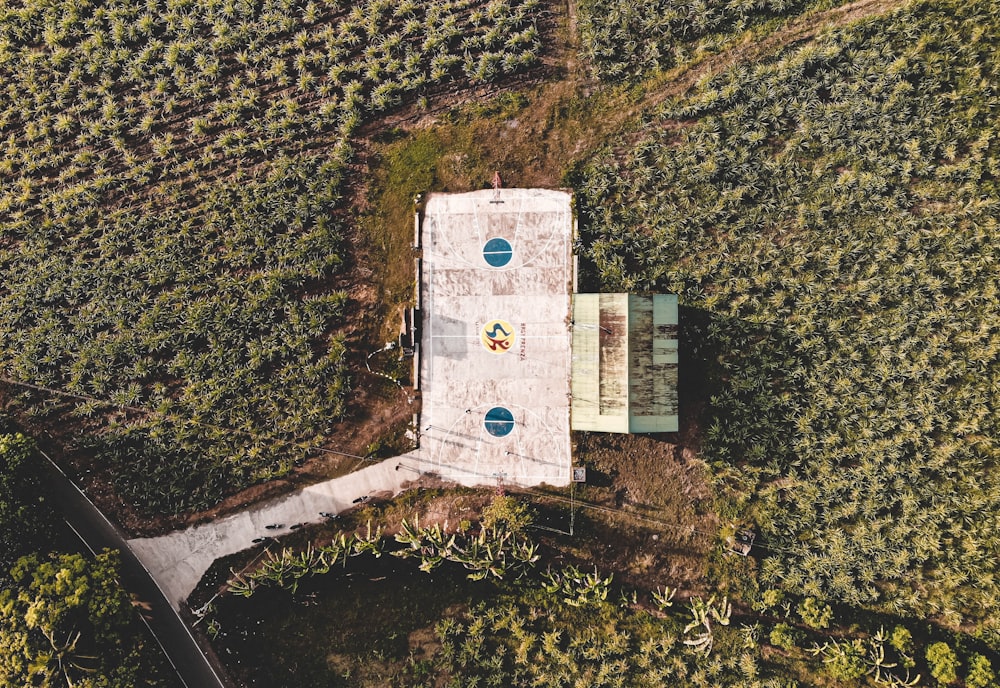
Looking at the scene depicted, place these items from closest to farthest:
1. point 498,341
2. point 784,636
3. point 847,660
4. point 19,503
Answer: point 847,660 < point 19,503 < point 784,636 < point 498,341

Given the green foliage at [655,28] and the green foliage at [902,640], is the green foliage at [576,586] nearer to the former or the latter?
the green foliage at [902,640]

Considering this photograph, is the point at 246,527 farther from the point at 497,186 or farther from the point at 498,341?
the point at 497,186

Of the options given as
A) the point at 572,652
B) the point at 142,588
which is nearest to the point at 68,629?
the point at 142,588

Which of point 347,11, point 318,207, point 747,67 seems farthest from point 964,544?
point 347,11

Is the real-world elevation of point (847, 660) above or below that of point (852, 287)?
below

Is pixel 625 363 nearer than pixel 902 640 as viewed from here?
Yes

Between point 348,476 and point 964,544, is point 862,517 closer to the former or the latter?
point 964,544
